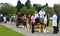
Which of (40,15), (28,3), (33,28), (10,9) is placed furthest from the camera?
(28,3)

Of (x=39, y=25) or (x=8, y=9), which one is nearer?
(x=39, y=25)

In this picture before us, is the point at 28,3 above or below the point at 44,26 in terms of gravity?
above

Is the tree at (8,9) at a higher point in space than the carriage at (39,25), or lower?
higher

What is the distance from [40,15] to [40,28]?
205 centimetres

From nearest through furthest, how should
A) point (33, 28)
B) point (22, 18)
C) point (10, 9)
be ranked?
1. point (33, 28)
2. point (22, 18)
3. point (10, 9)

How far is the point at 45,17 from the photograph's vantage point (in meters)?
24.2

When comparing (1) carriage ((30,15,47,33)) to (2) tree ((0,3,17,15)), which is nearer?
(1) carriage ((30,15,47,33))

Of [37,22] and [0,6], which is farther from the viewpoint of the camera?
[0,6]

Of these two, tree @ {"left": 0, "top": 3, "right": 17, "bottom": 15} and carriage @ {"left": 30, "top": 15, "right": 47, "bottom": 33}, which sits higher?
tree @ {"left": 0, "top": 3, "right": 17, "bottom": 15}

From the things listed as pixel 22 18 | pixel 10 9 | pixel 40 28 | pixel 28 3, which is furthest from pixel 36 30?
pixel 28 3

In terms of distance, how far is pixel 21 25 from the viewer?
3083cm

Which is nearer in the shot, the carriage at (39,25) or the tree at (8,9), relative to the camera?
the carriage at (39,25)

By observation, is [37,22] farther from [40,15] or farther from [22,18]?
[22,18]

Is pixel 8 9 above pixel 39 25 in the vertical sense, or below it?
above
